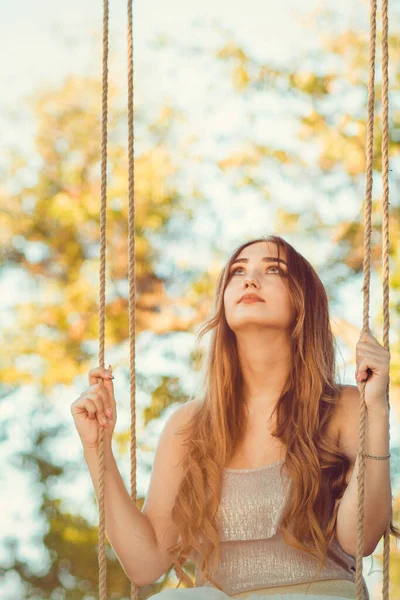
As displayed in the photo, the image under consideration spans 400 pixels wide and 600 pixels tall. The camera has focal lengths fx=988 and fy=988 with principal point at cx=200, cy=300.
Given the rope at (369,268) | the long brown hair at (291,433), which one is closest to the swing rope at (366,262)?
the rope at (369,268)

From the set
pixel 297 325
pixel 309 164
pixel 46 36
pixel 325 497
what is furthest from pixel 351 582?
pixel 46 36

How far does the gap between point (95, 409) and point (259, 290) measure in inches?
14.0

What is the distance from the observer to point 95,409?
1648mm

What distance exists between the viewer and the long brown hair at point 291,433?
5.36 ft

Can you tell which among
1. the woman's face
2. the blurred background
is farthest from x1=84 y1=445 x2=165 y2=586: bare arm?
the blurred background

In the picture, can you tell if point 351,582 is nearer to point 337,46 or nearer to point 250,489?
point 250,489

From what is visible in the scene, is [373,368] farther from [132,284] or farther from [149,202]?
[149,202]

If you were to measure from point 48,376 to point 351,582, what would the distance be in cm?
405

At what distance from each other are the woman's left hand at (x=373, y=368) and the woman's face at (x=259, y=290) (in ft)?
1.00

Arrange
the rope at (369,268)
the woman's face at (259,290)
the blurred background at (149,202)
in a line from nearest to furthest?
the rope at (369,268) < the woman's face at (259,290) < the blurred background at (149,202)

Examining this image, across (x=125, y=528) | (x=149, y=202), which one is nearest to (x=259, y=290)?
(x=125, y=528)

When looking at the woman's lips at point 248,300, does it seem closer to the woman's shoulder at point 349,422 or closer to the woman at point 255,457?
the woman at point 255,457

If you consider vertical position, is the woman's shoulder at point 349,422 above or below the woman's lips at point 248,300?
below

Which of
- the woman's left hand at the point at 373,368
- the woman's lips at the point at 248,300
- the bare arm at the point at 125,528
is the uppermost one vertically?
the woman's lips at the point at 248,300
